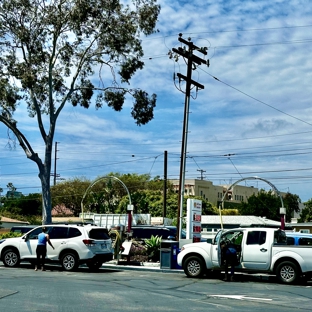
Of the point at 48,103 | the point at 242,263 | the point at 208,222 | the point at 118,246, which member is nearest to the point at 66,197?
the point at 208,222

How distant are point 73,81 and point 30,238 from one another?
12.5 m

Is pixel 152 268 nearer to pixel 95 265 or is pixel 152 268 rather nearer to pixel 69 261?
pixel 95 265

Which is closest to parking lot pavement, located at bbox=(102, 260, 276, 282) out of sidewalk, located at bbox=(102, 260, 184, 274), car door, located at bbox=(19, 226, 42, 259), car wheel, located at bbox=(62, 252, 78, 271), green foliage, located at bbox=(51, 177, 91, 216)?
sidewalk, located at bbox=(102, 260, 184, 274)

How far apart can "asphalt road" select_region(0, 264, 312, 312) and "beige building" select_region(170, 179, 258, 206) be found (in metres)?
75.1

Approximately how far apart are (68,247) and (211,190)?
91.5 meters

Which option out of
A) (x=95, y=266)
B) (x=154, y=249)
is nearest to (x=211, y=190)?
(x=154, y=249)

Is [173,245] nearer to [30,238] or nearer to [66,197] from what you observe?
[30,238]

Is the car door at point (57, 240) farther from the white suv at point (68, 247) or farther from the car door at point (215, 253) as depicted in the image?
the car door at point (215, 253)

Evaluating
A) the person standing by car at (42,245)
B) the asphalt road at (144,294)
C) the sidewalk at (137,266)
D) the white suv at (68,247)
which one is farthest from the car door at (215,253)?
the person standing by car at (42,245)

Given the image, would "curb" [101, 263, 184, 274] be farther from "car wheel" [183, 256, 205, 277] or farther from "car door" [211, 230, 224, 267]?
"car door" [211, 230, 224, 267]

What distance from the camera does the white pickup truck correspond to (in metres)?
17.6

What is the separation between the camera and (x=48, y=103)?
105 ft

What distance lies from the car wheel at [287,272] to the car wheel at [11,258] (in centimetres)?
1008

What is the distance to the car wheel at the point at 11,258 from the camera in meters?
21.3
